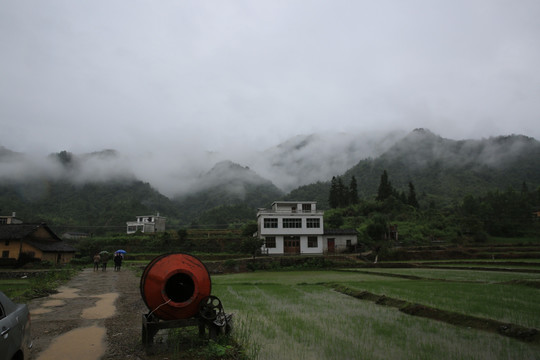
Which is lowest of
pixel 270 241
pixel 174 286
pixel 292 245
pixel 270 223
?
pixel 292 245

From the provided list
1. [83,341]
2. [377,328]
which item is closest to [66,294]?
[83,341]

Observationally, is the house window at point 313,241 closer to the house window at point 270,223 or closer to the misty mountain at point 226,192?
the house window at point 270,223

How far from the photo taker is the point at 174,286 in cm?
734

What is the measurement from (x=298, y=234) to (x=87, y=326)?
38498 mm

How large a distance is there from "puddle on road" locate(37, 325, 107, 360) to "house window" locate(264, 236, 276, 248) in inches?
1488

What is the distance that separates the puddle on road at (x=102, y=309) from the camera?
387 inches

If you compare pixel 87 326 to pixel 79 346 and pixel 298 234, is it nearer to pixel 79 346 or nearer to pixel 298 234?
pixel 79 346

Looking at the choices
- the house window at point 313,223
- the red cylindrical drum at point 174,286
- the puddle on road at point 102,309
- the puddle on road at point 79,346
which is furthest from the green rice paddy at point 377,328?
the house window at point 313,223

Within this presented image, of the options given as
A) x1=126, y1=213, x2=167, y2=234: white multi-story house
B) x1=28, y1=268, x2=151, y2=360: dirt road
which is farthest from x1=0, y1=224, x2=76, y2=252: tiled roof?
x1=28, y1=268, x2=151, y2=360: dirt road

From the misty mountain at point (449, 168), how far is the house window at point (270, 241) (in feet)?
172

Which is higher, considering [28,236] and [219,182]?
[219,182]

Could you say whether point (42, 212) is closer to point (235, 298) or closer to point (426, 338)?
point (235, 298)

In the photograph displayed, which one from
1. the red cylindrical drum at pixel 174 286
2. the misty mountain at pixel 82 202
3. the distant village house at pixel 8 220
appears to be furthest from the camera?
the misty mountain at pixel 82 202

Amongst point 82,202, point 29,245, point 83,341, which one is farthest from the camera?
point 82,202
